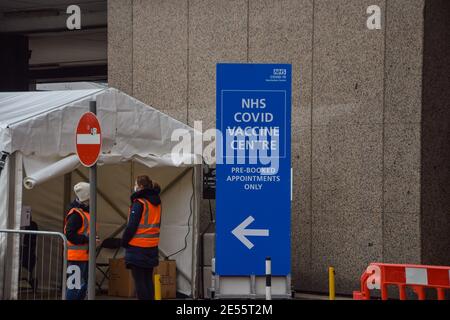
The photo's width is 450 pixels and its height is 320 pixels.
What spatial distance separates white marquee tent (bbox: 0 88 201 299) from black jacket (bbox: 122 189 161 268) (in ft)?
3.70

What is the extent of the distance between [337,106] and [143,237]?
4.16 metres

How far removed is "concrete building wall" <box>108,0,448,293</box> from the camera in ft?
50.1

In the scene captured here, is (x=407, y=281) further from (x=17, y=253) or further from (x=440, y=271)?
(x=17, y=253)

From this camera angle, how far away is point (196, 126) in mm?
16969

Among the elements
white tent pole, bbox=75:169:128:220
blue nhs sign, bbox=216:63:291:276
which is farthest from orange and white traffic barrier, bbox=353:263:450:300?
white tent pole, bbox=75:169:128:220

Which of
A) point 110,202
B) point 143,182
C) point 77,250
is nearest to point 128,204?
point 110,202

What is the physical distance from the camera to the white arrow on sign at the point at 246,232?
1370cm

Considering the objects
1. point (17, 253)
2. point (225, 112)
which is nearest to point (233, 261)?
point (225, 112)

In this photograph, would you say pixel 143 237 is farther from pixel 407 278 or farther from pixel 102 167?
pixel 407 278

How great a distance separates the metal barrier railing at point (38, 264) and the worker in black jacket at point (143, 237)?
91 cm

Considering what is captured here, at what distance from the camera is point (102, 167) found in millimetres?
16703

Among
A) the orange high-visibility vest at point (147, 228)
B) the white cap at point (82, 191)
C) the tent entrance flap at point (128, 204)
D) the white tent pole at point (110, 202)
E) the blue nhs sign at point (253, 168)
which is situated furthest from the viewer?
the white tent pole at point (110, 202)

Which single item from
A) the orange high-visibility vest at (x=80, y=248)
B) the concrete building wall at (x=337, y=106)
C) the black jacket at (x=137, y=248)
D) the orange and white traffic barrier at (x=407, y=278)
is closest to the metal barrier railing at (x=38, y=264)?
the orange high-visibility vest at (x=80, y=248)

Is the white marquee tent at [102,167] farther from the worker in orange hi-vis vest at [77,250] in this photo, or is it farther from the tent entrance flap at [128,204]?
the worker in orange hi-vis vest at [77,250]
